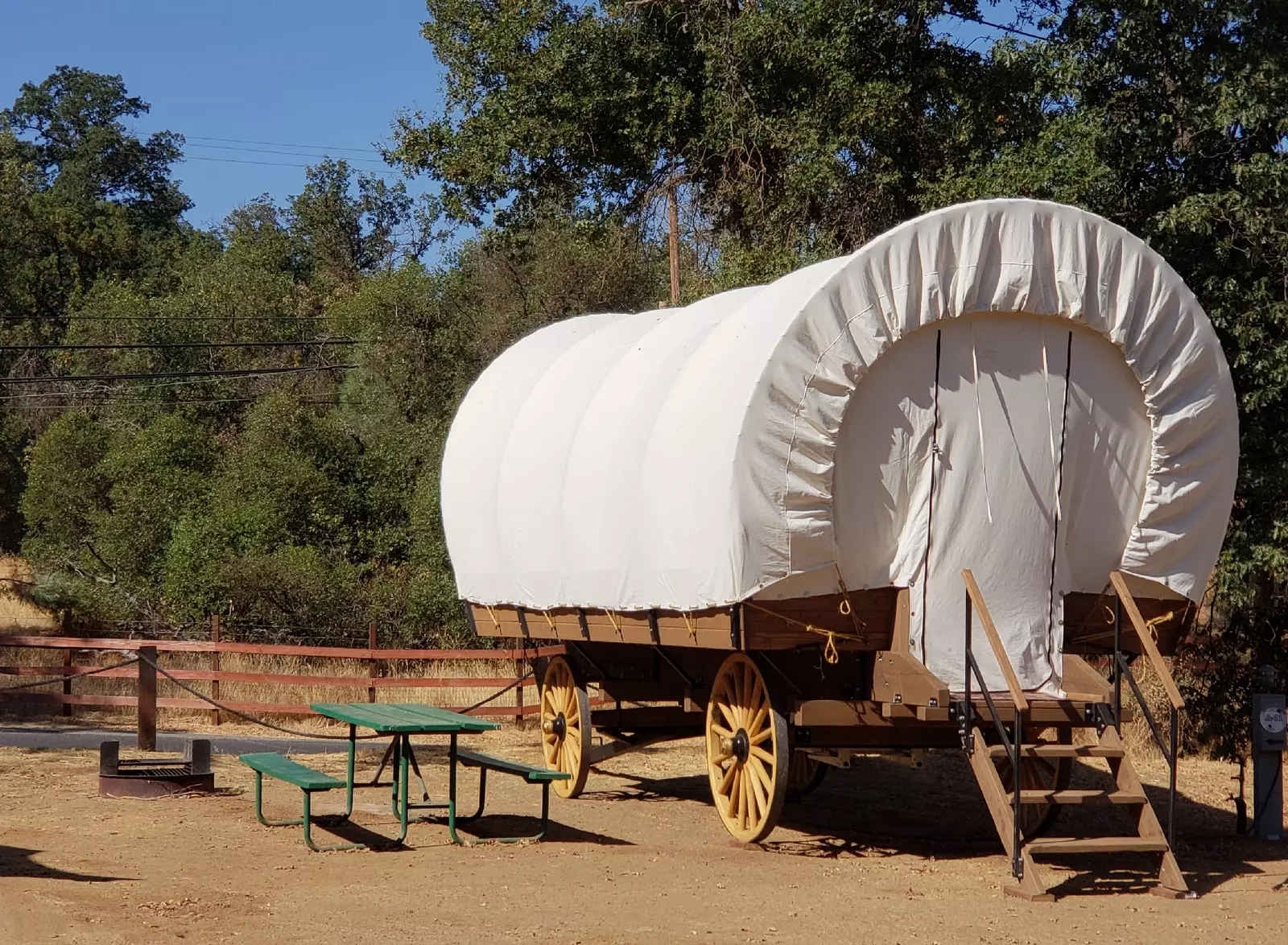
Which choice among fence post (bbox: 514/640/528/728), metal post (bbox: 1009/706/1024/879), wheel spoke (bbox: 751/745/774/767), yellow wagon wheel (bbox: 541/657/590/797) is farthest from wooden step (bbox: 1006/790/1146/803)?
fence post (bbox: 514/640/528/728)

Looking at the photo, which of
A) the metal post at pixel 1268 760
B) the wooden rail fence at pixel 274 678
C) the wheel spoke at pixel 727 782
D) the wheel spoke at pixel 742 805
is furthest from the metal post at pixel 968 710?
the wooden rail fence at pixel 274 678

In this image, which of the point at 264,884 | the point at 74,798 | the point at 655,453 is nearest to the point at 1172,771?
the point at 655,453

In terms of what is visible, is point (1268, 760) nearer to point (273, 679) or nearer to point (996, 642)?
point (996, 642)

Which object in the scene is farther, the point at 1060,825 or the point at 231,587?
the point at 231,587

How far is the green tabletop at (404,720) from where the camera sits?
9195mm

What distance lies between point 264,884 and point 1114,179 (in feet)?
31.7

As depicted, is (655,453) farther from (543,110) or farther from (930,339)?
(543,110)

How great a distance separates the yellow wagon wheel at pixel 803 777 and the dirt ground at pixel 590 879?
0.12 metres

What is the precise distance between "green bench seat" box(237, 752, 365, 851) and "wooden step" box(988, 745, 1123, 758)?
13.6 feet

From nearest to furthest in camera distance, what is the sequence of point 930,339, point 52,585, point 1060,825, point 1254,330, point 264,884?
1. point 264,884
2. point 930,339
3. point 1060,825
4. point 1254,330
5. point 52,585

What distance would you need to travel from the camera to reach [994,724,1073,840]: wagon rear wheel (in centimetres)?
946

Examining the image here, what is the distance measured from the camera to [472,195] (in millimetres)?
20531

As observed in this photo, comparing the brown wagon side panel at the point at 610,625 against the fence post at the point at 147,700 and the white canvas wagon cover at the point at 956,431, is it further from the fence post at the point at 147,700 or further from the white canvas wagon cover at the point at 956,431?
the fence post at the point at 147,700

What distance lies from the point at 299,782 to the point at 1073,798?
4.74 meters
